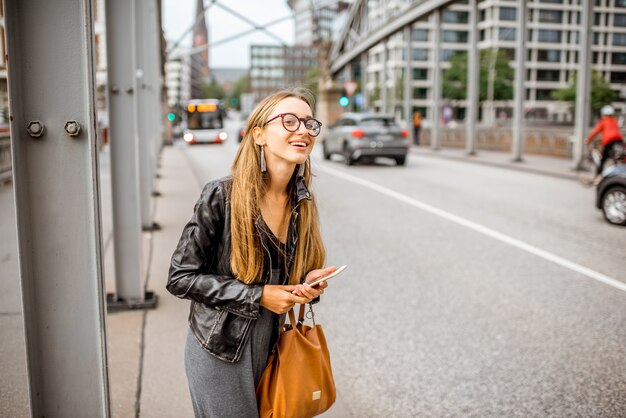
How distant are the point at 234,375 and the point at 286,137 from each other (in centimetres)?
76

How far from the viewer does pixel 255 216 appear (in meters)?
2.07

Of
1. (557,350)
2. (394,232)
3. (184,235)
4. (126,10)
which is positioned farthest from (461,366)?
(394,232)

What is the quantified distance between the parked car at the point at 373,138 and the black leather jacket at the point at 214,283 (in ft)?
58.6

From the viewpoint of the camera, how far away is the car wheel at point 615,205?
9.55 metres

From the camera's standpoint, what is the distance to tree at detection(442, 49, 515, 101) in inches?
3219

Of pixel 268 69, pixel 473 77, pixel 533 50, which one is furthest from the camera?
→ pixel 268 69

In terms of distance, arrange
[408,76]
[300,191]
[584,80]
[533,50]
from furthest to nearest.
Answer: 1. [533,50]
2. [408,76]
3. [584,80]
4. [300,191]

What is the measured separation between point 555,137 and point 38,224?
75.7 feet

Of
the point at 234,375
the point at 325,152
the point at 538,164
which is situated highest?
the point at 234,375

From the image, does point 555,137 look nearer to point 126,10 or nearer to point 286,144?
point 126,10

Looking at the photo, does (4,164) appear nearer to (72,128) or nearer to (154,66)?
(154,66)

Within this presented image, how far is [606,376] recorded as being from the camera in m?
4.05

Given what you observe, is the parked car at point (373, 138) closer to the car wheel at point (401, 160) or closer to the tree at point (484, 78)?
the car wheel at point (401, 160)

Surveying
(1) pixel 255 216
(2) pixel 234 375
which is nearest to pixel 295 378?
(2) pixel 234 375
